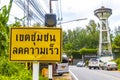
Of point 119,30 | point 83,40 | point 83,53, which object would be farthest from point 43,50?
point 119,30

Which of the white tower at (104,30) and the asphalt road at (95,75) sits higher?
the white tower at (104,30)

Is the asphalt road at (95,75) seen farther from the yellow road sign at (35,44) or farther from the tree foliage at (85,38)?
the tree foliage at (85,38)

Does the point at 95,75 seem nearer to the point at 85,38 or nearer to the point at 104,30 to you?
the point at 104,30

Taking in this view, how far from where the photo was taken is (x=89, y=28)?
12425cm

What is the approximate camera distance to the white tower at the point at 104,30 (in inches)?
3551

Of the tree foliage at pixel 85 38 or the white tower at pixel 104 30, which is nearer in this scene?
the white tower at pixel 104 30

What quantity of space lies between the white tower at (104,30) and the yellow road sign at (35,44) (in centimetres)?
8160

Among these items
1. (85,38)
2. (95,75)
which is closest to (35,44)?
(95,75)

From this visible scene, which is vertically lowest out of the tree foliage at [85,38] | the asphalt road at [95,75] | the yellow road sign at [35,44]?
the asphalt road at [95,75]

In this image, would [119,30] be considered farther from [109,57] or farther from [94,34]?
[109,57]

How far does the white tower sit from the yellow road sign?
81602mm

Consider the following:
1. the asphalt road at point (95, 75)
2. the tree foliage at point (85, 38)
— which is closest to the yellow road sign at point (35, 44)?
the asphalt road at point (95, 75)

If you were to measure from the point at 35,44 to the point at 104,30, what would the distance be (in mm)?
88715

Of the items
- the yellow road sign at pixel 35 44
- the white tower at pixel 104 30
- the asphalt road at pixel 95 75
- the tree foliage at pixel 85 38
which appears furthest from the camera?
the tree foliage at pixel 85 38
